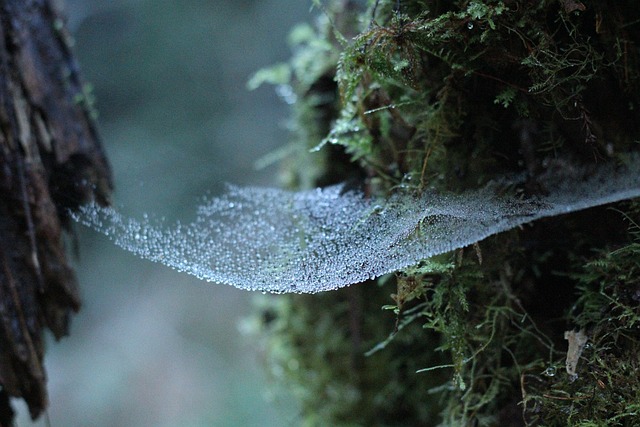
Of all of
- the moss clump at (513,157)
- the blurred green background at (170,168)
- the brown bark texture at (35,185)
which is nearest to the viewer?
the moss clump at (513,157)

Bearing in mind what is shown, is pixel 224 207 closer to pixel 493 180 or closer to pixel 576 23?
pixel 493 180

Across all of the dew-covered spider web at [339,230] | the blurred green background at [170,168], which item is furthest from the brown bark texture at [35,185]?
the blurred green background at [170,168]

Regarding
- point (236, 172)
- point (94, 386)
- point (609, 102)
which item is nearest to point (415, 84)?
point (609, 102)

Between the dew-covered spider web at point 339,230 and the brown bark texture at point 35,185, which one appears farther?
the brown bark texture at point 35,185

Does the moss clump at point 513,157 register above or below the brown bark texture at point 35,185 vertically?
below

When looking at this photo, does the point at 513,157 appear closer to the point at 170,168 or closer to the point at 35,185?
the point at 35,185

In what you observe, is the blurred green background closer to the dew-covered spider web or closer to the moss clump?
the dew-covered spider web

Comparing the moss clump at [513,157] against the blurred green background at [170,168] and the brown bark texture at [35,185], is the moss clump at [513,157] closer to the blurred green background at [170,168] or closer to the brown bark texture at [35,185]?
the brown bark texture at [35,185]

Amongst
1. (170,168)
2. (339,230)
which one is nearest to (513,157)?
(339,230)
